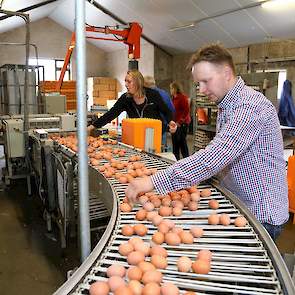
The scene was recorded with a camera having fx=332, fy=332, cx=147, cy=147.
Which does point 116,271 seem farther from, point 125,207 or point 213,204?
point 213,204

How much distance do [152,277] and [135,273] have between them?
0.05 metres

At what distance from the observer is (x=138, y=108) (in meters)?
3.32

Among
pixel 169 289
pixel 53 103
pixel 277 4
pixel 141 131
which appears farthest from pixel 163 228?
pixel 277 4

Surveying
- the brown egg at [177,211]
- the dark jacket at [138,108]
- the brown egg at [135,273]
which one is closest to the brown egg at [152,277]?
the brown egg at [135,273]

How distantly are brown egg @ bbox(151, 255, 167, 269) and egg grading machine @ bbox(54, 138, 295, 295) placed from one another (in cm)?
2

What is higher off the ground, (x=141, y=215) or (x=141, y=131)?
(x=141, y=131)

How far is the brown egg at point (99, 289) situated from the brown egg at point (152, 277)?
102 mm

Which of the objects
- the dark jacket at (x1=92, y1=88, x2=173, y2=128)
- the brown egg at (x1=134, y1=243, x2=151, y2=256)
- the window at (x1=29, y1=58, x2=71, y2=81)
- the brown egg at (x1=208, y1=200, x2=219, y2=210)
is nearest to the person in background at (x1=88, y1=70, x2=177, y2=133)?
the dark jacket at (x1=92, y1=88, x2=173, y2=128)

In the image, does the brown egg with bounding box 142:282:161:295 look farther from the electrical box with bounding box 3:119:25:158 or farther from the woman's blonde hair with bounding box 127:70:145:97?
the electrical box with bounding box 3:119:25:158

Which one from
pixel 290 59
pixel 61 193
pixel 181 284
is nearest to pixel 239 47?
pixel 290 59

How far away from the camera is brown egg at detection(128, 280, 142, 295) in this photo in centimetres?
83

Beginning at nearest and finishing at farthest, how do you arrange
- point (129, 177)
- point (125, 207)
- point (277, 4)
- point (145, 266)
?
1. point (145, 266)
2. point (125, 207)
3. point (129, 177)
4. point (277, 4)

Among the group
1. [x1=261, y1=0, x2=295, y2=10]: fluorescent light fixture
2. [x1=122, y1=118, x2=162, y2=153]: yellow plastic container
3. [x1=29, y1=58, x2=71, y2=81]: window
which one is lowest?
[x1=122, y1=118, x2=162, y2=153]: yellow plastic container

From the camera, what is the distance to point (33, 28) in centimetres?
1125
